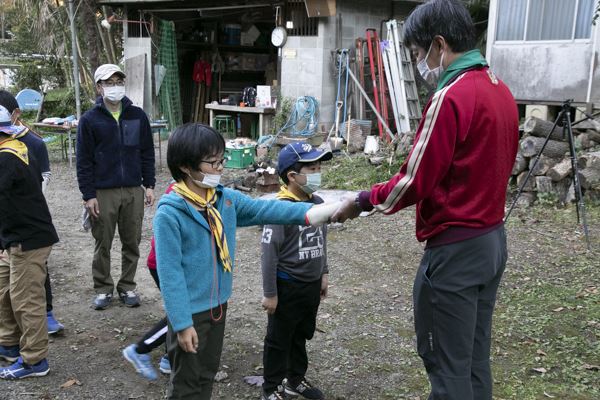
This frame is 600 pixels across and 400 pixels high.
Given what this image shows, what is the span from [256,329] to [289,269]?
1.46 metres

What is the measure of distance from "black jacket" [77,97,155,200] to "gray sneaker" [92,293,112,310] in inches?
35.2

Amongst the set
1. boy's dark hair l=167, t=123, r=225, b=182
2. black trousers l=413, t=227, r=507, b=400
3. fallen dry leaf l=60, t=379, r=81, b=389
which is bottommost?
fallen dry leaf l=60, t=379, r=81, b=389

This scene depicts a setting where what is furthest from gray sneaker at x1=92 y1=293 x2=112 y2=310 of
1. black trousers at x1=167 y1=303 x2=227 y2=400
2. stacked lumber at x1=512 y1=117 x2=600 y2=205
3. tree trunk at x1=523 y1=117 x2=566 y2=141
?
tree trunk at x1=523 y1=117 x2=566 y2=141

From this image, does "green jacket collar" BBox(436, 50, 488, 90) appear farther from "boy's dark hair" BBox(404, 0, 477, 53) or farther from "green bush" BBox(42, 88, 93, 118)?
"green bush" BBox(42, 88, 93, 118)

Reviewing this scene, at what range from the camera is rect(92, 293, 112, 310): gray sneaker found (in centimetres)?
491

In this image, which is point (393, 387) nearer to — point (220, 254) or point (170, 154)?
point (220, 254)

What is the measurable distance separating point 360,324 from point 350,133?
742 cm

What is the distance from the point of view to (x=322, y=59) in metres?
11.7

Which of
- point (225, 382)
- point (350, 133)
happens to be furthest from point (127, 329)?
point (350, 133)

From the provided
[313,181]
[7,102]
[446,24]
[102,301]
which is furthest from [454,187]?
[102,301]

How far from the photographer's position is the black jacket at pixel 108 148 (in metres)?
4.71

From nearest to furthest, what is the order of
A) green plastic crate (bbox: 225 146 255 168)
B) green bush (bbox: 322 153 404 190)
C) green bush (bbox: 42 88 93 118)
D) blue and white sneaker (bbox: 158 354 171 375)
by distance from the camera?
blue and white sneaker (bbox: 158 354 171 375)
green bush (bbox: 322 153 404 190)
green plastic crate (bbox: 225 146 255 168)
green bush (bbox: 42 88 93 118)

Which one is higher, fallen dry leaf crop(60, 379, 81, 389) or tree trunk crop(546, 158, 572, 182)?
tree trunk crop(546, 158, 572, 182)

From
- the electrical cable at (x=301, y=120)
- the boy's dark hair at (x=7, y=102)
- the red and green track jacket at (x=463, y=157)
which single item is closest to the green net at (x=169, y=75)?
the electrical cable at (x=301, y=120)
